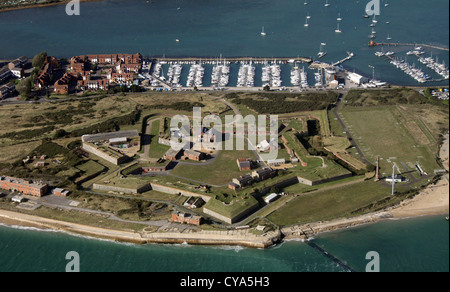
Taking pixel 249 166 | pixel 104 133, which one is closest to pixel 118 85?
pixel 104 133

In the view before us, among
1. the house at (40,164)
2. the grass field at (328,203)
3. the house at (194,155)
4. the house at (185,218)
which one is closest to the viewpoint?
the house at (185,218)

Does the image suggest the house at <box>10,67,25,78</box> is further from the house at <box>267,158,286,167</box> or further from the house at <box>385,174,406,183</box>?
the house at <box>385,174,406,183</box>

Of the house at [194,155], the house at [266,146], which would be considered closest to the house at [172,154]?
the house at [194,155]

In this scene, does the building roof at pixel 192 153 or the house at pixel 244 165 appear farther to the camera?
the building roof at pixel 192 153

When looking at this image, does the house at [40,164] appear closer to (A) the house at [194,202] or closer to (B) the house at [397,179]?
(A) the house at [194,202]

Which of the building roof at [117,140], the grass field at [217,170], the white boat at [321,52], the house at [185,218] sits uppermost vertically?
the white boat at [321,52]

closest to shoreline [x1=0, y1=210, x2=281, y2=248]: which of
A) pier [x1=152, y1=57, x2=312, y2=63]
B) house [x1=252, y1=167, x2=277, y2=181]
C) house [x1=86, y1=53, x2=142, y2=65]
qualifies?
house [x1=252, y1=167, x2=277, y2=181]
